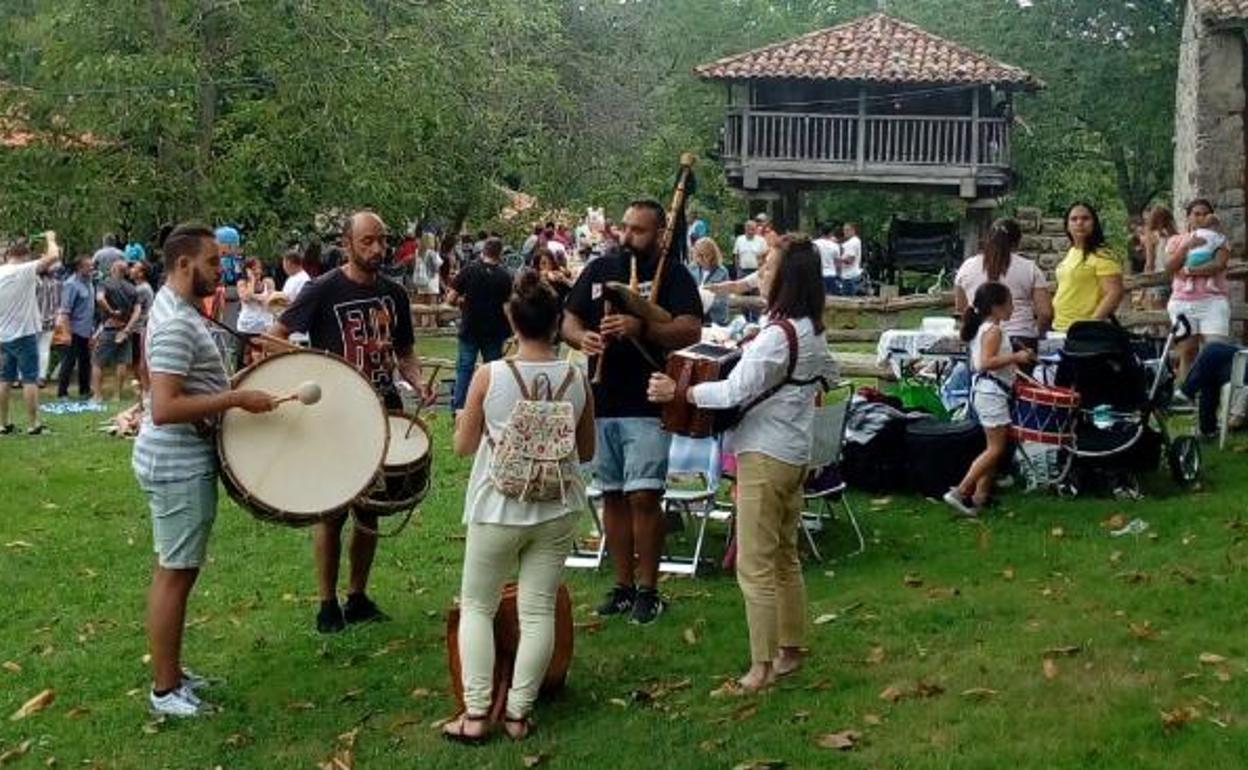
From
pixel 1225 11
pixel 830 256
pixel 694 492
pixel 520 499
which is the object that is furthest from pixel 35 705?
pixel 830 256

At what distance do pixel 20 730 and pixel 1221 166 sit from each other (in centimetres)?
1087

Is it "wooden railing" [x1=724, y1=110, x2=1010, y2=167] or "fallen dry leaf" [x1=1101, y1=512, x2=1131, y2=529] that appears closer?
"fallen dry leaf" [x1=1101, y1=512, x2=1131, y2=529]

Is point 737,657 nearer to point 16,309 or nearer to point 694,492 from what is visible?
point 694,492

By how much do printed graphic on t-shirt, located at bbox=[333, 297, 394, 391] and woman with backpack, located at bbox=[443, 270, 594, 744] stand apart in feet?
4.62

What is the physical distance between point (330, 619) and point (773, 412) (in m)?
2.50

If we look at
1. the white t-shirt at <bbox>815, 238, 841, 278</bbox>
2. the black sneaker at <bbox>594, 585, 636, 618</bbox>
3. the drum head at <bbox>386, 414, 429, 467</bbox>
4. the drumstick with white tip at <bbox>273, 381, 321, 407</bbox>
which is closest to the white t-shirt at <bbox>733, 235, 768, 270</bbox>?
the white t-shirt at <bbox>815, 238, 841, 278</bbox>

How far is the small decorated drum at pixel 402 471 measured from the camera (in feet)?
22.6

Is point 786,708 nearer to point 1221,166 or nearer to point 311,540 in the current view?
point 311,540

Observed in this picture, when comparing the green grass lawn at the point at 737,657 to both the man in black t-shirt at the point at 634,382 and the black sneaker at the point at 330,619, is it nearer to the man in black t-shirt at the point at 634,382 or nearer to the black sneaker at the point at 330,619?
the black sneaker at the point at 330,619

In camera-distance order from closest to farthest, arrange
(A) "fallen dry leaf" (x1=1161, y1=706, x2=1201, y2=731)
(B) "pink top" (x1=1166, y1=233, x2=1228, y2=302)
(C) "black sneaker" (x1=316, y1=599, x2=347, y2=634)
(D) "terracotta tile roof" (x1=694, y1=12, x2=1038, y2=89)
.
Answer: (A) "fallen dry leaf" (x1=1161, y1=706, x2=1201, y2=731)
(C) "black sneaker" (x1=316, y1=599, x2=347, y2=634)
(B) "pink top" (x1=1166, y1=233, x2=1228, y2=302)
(D) "terracotta tile roof" (x1=694, y1=12, x2=1038, y2=89)

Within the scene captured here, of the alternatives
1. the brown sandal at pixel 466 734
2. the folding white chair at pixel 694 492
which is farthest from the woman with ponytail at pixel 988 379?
the brown sandal at pixel 466 734

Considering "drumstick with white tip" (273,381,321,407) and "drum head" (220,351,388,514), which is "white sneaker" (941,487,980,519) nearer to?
"drum head" (220,351,388,514)

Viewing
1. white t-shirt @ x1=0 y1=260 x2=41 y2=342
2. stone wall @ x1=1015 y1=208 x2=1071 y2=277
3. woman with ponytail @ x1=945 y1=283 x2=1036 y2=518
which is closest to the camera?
woman with ponytail @ x1=945 y1=283 x2=1036 y2=518

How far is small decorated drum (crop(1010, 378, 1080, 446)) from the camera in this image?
30.7 ft
